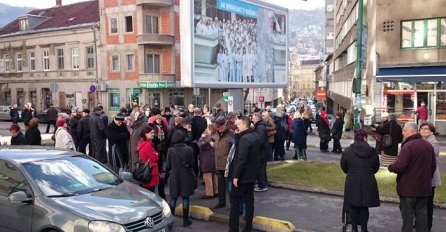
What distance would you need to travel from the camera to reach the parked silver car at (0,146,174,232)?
5.70 meters

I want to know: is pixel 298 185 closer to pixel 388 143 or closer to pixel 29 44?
pixel 388 143

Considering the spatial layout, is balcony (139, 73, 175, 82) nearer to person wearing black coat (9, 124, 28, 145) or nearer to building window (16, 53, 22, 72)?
building window (16, 53, 22, 72)

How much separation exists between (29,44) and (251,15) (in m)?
29.3

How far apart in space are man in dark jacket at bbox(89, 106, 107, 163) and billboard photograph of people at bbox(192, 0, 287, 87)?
8.96 m

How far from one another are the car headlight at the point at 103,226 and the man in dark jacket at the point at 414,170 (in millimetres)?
3997

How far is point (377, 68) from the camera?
25.8m

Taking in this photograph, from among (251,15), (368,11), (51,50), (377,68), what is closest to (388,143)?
(377,68)

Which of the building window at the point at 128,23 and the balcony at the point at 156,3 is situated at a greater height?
the balcony at the point at 156,3

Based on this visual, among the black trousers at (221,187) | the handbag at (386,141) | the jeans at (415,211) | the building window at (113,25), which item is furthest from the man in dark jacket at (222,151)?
the building window at (113,25)

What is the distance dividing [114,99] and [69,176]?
115ft

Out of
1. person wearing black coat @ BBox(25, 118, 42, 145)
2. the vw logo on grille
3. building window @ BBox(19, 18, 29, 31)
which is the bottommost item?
the vw logo on grille

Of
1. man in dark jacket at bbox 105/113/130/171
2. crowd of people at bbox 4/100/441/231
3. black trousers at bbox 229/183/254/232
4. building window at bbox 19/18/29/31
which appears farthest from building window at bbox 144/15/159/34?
black trousers at bbox 229/183/254/232

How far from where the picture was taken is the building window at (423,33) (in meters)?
24.3

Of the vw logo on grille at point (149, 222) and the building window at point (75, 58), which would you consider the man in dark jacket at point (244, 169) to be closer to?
the vw logo on grille at point (149, 222)
